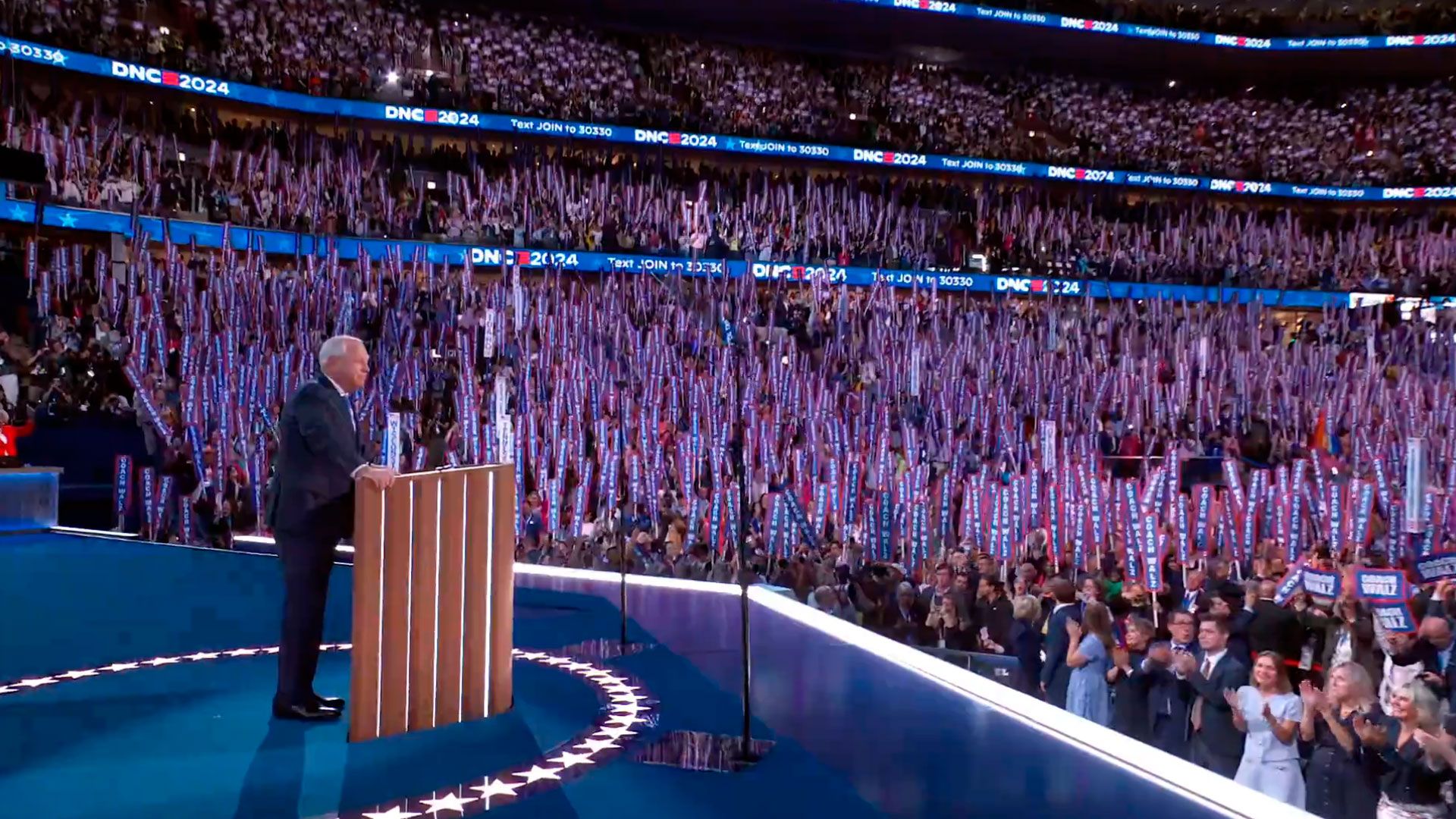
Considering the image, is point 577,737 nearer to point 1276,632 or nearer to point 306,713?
point 306,713

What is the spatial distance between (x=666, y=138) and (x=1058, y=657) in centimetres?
2161

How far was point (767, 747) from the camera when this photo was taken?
4074 millimetres

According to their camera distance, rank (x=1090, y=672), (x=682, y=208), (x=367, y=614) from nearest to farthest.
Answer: (x=367, y=614), (x=1090, y=672), (x=682, y=208)

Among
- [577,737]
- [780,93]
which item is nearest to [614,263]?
[780,93]

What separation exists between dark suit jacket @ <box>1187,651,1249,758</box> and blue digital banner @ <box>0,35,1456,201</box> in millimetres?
20170

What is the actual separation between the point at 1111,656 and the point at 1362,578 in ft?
4.89

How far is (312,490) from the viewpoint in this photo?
13.7 ft

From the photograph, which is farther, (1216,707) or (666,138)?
(666,138)

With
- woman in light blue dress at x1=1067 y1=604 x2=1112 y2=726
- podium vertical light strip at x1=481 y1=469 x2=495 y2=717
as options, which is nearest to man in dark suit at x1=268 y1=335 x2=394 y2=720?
podium vertical light strip at x1=481 y1=469 x2=495 y2=717

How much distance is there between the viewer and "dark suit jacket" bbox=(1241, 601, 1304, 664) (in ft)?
22.2

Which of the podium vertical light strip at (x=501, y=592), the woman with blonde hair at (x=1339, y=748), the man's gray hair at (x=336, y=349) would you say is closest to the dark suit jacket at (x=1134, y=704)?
the woman with blonde hair at (x=1339, y=748)

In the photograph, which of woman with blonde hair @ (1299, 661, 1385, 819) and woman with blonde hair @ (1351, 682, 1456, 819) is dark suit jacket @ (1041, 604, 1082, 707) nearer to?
woman with blonde hair @ (1299, 661, 1385, 819)

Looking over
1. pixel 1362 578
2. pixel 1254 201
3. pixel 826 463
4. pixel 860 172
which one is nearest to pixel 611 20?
pixel 860 172

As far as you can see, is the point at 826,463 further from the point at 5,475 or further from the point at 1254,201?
the point at 1254,201
